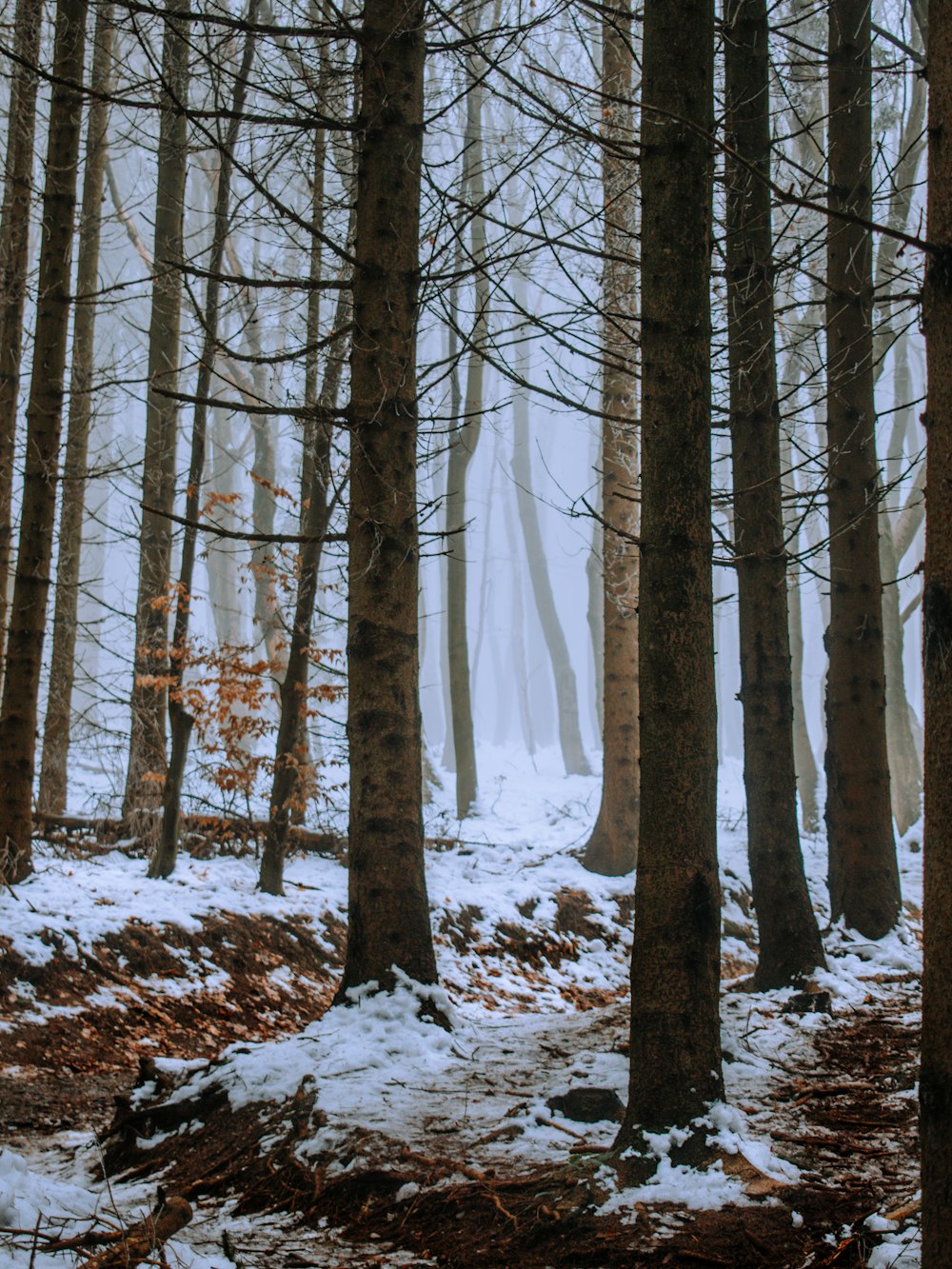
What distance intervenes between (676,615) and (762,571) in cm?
288

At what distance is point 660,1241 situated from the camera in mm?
2969

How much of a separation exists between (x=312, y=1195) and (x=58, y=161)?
26.0 ft

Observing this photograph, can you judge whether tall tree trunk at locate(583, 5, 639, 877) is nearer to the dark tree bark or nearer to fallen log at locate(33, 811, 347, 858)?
fallen log at locate(33, 811, 347, 858)

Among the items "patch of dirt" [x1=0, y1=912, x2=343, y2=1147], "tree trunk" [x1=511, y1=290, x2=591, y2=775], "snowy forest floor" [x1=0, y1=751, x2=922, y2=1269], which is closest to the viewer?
"snowy forest floor" [x1=0, y1=751, x2=922, y2=1269]

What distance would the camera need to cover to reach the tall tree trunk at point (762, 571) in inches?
248

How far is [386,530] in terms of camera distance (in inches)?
228

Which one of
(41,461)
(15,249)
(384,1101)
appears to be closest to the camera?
(384,1101)

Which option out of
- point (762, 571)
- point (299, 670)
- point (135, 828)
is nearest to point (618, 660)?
point (299, 670)

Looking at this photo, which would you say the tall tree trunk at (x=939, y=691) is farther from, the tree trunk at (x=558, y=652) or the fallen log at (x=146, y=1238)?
the tree trunk at (x=558, y=652)

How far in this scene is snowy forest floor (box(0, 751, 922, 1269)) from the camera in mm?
3125

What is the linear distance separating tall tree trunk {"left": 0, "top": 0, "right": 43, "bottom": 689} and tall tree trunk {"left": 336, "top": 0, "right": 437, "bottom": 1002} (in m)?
4.02

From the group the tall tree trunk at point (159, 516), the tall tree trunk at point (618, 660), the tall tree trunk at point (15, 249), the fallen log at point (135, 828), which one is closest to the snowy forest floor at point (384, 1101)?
the fallen log at point (135, 828)

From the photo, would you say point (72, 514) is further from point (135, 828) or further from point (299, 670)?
Answer: point (299, 670)

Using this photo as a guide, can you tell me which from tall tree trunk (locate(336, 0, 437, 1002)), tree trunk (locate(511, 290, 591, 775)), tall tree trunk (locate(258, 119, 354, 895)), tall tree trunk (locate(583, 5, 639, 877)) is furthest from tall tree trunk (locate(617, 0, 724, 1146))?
tree trunk (locate(511, 290, 591, 775))
